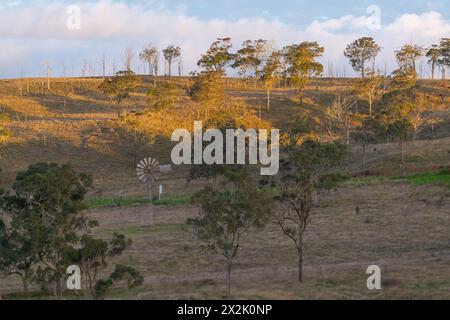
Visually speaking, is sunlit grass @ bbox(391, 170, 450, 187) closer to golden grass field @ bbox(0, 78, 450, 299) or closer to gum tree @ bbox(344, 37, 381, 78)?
golden grass field @ bbox(0, 78, 450, 299)

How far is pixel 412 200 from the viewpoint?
5228 centimetres

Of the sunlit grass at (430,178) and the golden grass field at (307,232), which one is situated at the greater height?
the sunlit grass at (430,178)

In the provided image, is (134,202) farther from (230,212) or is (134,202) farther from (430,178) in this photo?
(230,212)

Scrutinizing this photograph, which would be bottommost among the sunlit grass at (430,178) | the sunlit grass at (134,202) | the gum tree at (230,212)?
the sunlit grass at (134,202)

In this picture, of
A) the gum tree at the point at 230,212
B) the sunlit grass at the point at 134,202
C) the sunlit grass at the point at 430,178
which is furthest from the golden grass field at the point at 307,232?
the gum tree at the point at 230,212

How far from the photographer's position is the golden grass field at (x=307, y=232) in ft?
96.7

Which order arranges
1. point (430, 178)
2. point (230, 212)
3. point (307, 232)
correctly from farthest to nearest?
point (430, 178), point (307, 232), point (230, 212)

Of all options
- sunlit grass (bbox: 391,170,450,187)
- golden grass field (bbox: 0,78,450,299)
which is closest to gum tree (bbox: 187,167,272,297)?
golden grass field (bbox: 0,78,450,299)

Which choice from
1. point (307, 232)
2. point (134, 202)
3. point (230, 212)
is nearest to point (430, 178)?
point (307, 232)

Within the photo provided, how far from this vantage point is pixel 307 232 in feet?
144

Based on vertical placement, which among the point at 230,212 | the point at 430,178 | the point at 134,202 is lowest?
the point at 134,202

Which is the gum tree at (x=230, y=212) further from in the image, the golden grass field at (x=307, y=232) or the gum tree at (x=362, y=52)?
the gum tree at (x=362, y=52)
